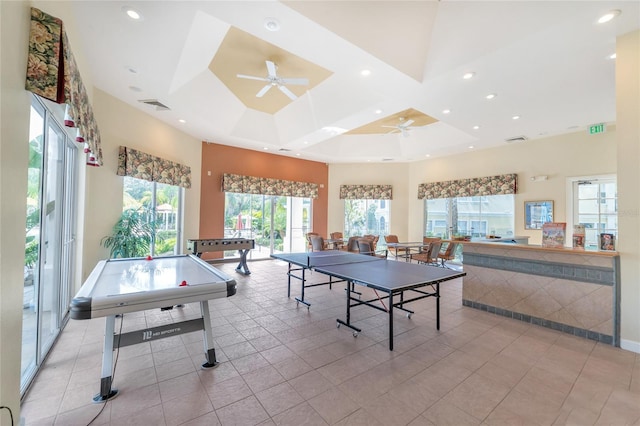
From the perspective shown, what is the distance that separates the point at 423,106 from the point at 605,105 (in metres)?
3.06

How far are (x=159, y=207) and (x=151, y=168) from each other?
3.51 feet

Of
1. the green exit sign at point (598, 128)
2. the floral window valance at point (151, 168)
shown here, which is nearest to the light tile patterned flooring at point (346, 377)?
the floral window valance at point (151, 168)

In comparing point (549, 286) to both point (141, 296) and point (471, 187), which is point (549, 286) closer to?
point (141, 296)

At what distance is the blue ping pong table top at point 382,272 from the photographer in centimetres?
270

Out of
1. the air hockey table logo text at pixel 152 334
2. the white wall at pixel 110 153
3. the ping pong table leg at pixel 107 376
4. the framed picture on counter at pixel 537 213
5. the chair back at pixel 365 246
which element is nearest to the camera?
the ping pong table leg at pixel 107 376

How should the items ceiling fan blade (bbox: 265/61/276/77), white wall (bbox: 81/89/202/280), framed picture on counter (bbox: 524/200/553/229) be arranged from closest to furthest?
ceiling fan blade (bbox: 265/61/276/77), white wall (bbox: 81/89/202/280), framed picture on counter (bbox: 524/200/553/229)

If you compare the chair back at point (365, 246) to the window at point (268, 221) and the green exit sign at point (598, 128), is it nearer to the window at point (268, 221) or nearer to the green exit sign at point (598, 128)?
the window at point (268, 221)

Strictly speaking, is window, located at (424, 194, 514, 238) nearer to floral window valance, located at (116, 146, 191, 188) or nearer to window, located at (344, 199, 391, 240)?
window, located at (344, 199, 391, 240)

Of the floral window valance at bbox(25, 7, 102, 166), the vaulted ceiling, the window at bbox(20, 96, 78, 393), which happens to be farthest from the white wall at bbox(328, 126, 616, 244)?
the floral window valance at bbox(25, 7, 102, 166)

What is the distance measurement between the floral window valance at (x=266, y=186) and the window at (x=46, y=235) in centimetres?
387

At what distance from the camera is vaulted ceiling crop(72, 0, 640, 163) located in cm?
283

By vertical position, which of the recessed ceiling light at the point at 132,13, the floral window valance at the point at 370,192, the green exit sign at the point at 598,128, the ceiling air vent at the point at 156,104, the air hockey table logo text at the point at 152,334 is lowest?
the air hockey table logo text at the point at 152,334

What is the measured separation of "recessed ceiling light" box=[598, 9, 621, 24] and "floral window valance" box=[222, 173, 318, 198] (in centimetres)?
725

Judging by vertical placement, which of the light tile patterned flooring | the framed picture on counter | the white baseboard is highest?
the framed picture on counter
